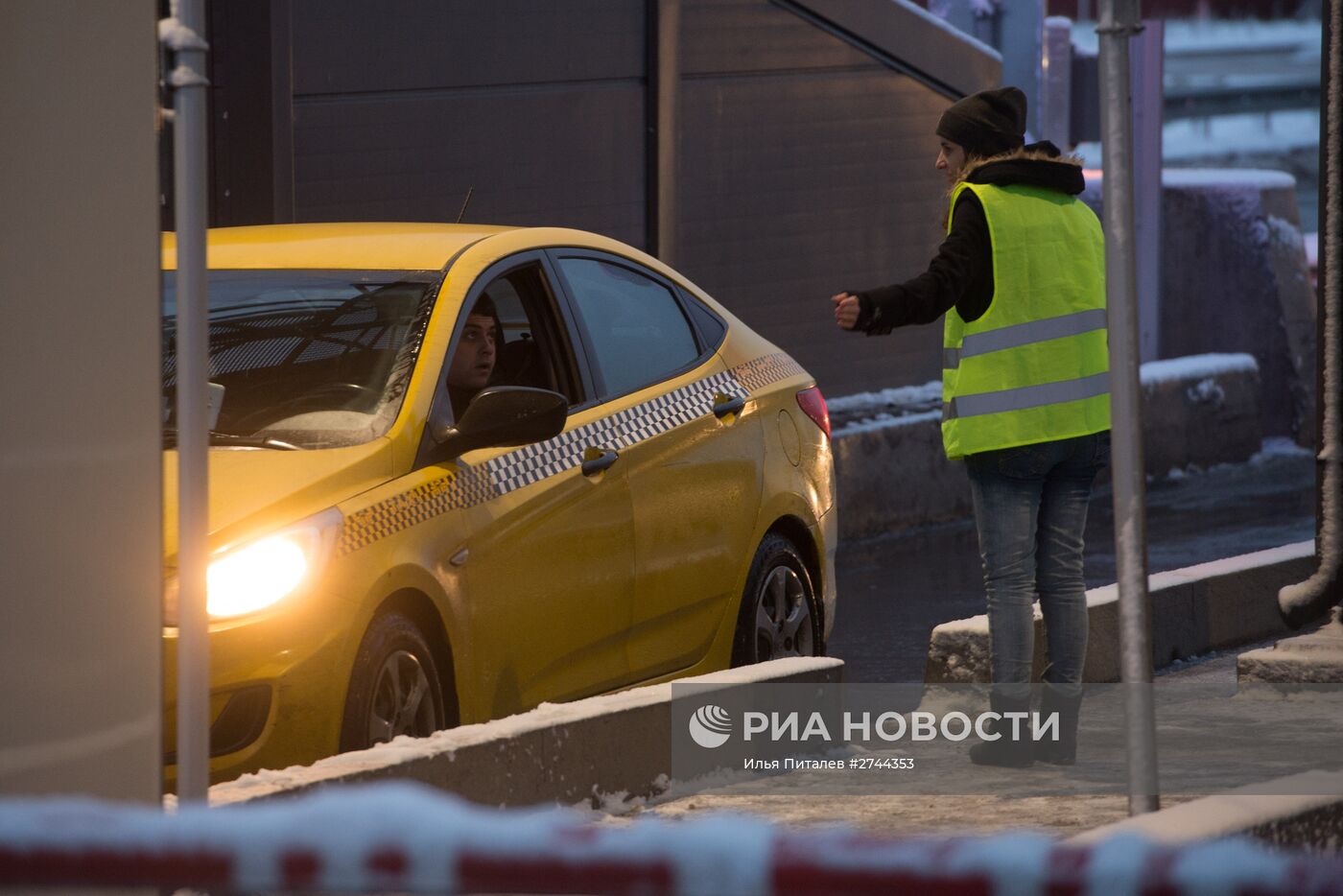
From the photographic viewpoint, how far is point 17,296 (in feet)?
8.85

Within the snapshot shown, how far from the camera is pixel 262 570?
485cm

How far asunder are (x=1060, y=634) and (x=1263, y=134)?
4640 cm

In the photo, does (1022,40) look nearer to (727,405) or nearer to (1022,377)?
(727,405)

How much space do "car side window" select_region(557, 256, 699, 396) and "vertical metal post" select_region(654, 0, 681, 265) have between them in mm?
7103

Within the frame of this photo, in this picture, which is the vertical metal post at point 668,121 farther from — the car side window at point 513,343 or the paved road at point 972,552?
the car side window at point 513,343

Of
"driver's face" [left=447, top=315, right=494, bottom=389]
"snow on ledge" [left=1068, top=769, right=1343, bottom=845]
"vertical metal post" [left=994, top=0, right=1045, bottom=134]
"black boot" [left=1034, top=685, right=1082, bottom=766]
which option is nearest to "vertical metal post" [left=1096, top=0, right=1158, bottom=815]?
"snow on ledge" [left=1068, top=769, right=1343, bottom=845]

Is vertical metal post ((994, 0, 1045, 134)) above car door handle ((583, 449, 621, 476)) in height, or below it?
above

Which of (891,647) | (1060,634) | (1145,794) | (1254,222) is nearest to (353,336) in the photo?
(1060,634)

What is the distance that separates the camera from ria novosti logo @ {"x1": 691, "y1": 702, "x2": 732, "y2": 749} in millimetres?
5914

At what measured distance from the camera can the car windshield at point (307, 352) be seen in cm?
548

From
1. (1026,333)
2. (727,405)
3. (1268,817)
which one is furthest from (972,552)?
(1268,817)

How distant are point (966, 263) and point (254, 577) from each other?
2041 millimetres

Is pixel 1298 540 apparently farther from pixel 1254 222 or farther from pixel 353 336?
pixel 353 336

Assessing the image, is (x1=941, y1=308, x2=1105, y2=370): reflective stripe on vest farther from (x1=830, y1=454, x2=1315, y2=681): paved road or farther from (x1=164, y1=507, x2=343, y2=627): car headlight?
(x1=830, y1=454, x2=1315, y2=681): paved road
